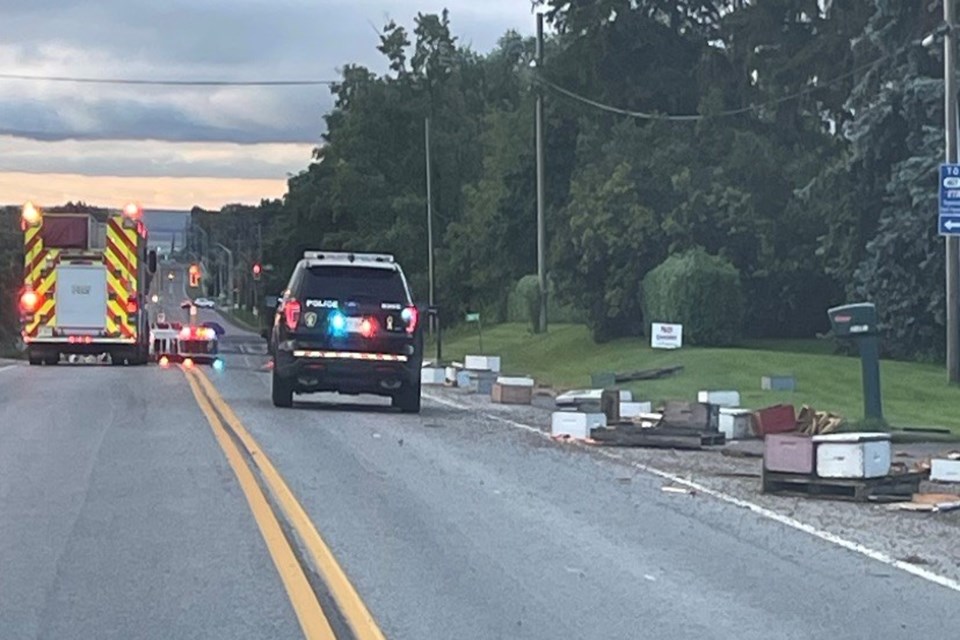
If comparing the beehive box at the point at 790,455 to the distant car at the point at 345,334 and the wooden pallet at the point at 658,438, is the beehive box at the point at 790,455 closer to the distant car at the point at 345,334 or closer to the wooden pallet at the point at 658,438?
the wooden pallet at the point at 658,438

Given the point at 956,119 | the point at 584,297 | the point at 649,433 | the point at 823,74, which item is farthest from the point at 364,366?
the point at 823,74

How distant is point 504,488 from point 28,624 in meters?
7.13

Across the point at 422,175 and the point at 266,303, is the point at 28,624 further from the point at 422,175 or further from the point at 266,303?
the point at 422,175

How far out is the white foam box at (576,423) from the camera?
72.8ft

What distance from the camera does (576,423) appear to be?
879 inches

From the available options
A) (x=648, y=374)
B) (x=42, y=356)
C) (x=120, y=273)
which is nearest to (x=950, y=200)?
(x=648, y=374)

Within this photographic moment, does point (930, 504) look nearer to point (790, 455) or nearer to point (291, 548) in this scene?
point (790, 455)

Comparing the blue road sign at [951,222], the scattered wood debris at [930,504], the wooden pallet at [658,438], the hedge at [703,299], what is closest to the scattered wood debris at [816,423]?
the wooden pallet at [658,438]

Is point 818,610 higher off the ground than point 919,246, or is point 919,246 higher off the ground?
point 919,246

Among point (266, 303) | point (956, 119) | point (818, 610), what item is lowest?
point (818, 610)

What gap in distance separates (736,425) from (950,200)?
19.8ft

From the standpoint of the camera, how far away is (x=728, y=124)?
5312 centimetres

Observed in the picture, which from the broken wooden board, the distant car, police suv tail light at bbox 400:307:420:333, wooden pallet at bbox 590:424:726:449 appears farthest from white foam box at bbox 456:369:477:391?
wooden pallet at bbox 590:424:726:449

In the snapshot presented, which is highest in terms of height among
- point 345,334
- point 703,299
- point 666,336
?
point 703,299
